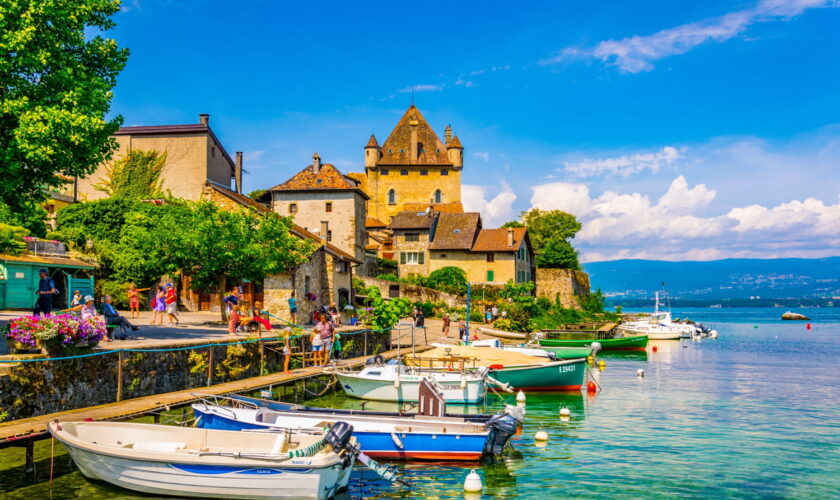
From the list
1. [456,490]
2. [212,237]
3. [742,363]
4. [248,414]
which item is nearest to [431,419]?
[456,490]

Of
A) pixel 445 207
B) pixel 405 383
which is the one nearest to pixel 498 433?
pixel 405 383

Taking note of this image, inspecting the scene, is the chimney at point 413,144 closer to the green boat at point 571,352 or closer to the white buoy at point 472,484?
the green boat at point 571,352

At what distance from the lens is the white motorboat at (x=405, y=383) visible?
25328mm

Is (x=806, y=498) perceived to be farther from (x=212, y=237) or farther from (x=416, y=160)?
(x=416, y=160)

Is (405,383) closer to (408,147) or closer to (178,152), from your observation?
(178,152)

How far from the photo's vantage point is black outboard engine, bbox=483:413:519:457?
56.7 feet

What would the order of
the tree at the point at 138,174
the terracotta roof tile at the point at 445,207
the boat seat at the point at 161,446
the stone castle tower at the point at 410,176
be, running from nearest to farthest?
1. the boat seat at the point at 161,446
2. the tree at the point at 138,174
3. the terracotta roof tile at the point at 445,207
4. the stone castle tower at the point at 410,176

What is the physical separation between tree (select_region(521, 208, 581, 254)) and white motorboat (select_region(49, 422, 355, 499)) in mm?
90175

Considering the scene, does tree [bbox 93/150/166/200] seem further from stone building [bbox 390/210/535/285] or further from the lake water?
stone building [bbox 390/210/535/285]

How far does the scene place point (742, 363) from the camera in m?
47.8

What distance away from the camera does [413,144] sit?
10031cm

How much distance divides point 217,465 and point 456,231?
62143 mm

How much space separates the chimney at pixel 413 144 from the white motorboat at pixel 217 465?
8627 cm

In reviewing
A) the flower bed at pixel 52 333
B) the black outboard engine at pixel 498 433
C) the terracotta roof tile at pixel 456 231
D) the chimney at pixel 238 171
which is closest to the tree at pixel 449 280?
the terracotta roof tile at pixel 456 231
